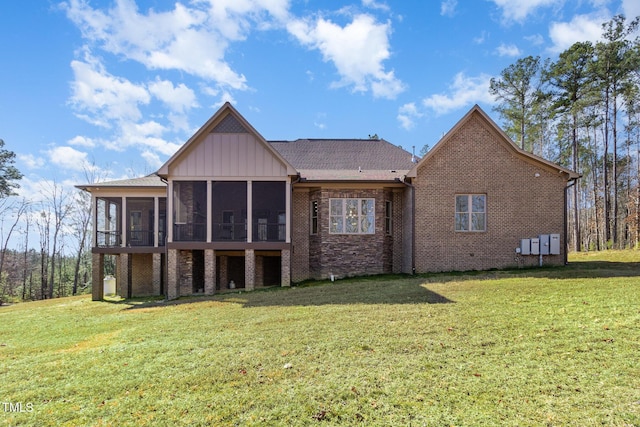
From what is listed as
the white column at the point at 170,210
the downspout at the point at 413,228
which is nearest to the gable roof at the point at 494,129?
the downspout at the point at 413,228

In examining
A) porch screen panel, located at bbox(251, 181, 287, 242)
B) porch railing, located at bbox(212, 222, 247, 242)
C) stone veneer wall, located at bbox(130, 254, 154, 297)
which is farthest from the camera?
stone veneer wall, located at bbox(130, 254, 154, 297)

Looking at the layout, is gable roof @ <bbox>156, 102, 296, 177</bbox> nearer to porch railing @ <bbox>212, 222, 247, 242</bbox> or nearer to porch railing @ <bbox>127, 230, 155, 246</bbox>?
porch railing @ <bbox>212, 222, 247, 242</bbox>

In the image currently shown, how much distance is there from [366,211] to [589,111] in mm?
20134

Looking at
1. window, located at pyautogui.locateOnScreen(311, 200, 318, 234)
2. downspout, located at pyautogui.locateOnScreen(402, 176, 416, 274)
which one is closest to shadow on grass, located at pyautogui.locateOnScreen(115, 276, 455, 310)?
downspout, located at pyautogui.locateOnScreen(402, 176, 416, 274)

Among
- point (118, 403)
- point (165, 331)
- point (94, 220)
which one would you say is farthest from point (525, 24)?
point (94, 220)

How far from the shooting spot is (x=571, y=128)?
87.4 feet

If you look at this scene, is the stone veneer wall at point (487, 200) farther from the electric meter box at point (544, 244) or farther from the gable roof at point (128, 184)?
the gable roof at point (128, 184)

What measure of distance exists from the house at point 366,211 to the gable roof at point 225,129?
41 millimetres

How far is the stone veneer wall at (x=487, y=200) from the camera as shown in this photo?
52.1ft

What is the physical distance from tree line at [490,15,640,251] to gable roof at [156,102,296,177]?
819 inches

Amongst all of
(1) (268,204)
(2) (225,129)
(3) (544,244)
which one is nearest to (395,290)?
(3) (544,244)

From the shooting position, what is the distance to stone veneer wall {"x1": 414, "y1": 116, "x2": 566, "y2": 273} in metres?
15.9

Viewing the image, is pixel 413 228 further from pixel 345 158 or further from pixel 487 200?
pixel 345 158

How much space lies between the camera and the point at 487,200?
52.5 feet
